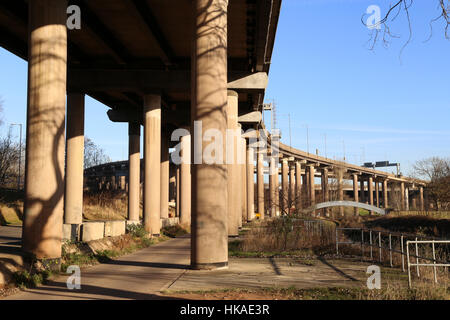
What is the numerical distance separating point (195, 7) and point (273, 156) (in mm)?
62185

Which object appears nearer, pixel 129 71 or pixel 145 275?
pixel 145 275

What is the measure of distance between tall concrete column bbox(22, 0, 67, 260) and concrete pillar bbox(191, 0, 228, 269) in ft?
13.2

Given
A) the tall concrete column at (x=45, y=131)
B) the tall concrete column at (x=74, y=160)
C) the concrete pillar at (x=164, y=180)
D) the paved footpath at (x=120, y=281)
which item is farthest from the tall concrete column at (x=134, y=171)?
the tall concrete column at (x=45, y=131)

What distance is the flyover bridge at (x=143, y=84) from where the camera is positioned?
13.9 metres

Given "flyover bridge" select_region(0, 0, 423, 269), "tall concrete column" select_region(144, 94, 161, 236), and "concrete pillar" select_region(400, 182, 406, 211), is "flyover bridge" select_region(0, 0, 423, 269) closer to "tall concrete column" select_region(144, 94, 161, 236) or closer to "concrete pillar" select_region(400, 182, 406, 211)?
"tall concrete column" select_region(144, 94, 161, 236)

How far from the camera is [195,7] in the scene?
1490 centimetres

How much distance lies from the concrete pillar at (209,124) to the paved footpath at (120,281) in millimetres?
1200

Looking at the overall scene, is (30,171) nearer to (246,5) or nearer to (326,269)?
(326,269)

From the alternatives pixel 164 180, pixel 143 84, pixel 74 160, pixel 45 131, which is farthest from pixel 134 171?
pixel 45 131

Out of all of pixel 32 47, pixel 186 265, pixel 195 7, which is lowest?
pixel 186 265

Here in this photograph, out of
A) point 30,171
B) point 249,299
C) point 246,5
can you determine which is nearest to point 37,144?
point 30,171

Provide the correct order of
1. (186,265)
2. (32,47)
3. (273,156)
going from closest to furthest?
1. (32,47)
2. (186,265)
3. (273,156)

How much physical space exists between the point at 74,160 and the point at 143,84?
21.2 feet

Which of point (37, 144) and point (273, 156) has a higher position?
point (273, 156)
